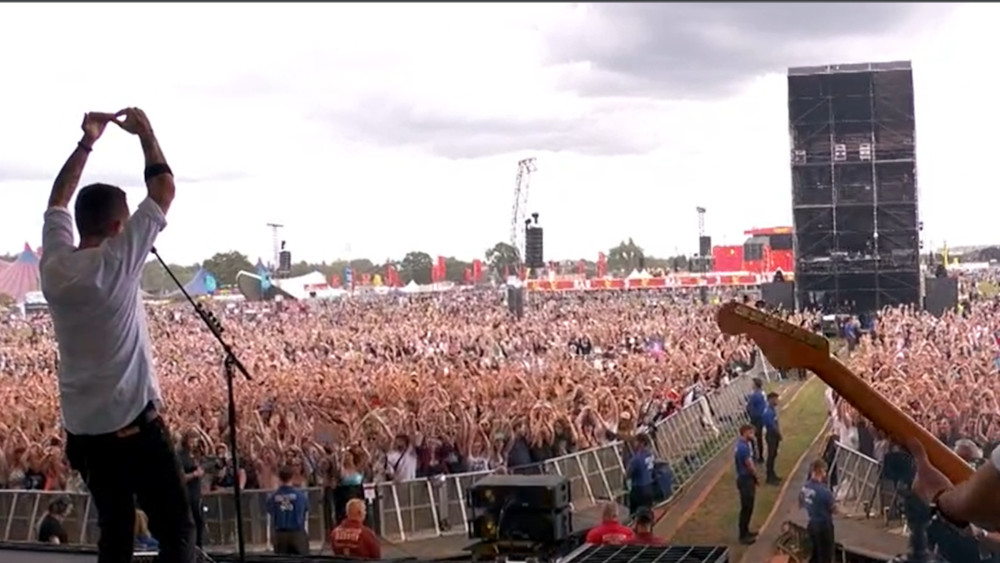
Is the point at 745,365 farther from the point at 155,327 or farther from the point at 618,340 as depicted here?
the point at 155,327

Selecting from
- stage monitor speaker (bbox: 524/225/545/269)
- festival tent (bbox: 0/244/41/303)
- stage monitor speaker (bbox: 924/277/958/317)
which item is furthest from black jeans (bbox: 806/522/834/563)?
festival tent (bbox: 0/244/41/303)

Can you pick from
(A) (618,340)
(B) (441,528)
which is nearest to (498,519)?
(B) (441,528)

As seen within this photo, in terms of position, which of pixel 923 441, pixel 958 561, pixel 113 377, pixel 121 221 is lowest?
pixel 958 561

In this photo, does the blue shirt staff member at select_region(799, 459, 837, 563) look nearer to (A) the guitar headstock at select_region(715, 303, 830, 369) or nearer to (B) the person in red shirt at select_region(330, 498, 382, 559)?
(B) the person in red shirt at select_region(330, 498, 382, 559)

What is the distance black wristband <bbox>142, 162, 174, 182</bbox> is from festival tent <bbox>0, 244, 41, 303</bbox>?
421 centimetres

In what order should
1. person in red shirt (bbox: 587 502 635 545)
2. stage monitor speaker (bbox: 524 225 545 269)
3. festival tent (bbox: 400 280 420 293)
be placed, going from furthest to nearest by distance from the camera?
festival tent (bbox: 400 280 420 293) < stage monitor speaker (bbox: 524 225 545 269) < person in red shirt (bbox: 587 502 635 545)

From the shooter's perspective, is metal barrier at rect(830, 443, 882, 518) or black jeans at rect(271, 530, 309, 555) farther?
black jeans at rect(271, 530, 309, 555)

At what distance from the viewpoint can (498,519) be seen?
11.9ft

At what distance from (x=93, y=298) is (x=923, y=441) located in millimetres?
1791

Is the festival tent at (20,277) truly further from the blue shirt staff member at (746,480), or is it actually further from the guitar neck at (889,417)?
the guitar neck at (889,417)

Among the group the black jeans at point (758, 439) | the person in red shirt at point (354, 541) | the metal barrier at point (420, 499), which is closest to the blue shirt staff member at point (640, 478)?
the metal barrier at point (420, 499)

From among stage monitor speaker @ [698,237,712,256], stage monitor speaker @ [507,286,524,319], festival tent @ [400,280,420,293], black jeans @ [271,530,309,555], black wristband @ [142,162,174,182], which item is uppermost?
black wristband @ [142,162,174,182]

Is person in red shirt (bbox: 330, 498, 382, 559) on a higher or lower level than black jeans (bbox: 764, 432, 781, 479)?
lower

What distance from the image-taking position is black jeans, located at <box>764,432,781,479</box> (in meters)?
5.47
